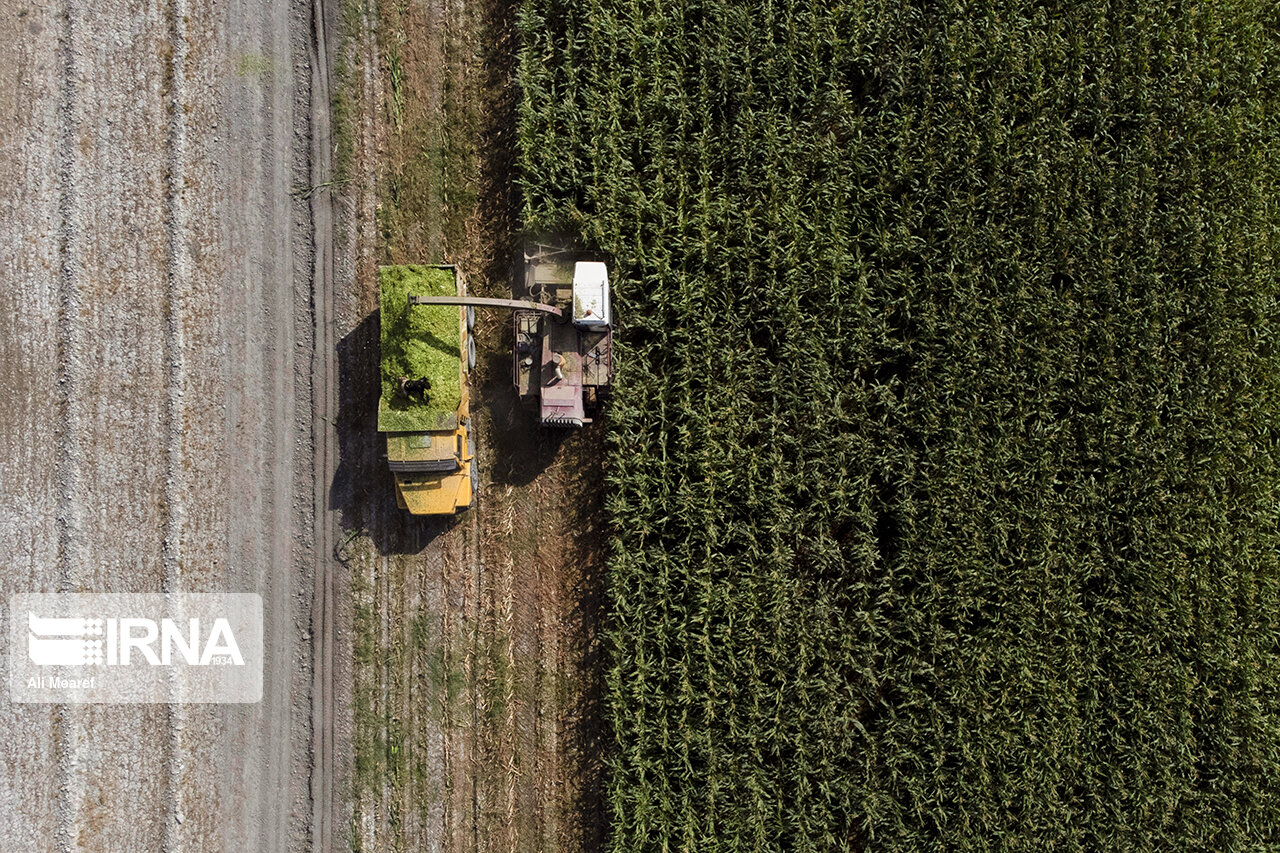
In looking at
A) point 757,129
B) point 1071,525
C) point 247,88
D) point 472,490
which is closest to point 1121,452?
point 1071,525

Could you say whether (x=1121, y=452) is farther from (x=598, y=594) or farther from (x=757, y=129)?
(x=598, y=594)

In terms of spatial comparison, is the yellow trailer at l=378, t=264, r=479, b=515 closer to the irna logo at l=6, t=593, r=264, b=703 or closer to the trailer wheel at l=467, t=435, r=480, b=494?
the trailer wheel at l=467, t=435, r=480, b=494

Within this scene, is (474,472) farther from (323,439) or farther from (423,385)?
(323,439)

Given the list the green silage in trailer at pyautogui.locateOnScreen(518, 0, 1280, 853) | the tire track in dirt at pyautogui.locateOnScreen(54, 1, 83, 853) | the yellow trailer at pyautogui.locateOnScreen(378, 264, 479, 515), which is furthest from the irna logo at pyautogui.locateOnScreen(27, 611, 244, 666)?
the green silage in trailer at pyautogui.locateOnScreen(518, 0, 1280, 853)

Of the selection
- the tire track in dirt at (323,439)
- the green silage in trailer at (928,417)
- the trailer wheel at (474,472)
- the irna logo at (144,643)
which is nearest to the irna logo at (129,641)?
the irna logo at (144,643)

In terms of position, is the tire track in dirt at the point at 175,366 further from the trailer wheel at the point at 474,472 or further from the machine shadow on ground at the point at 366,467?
the trailer wheel at the point at 474,472
